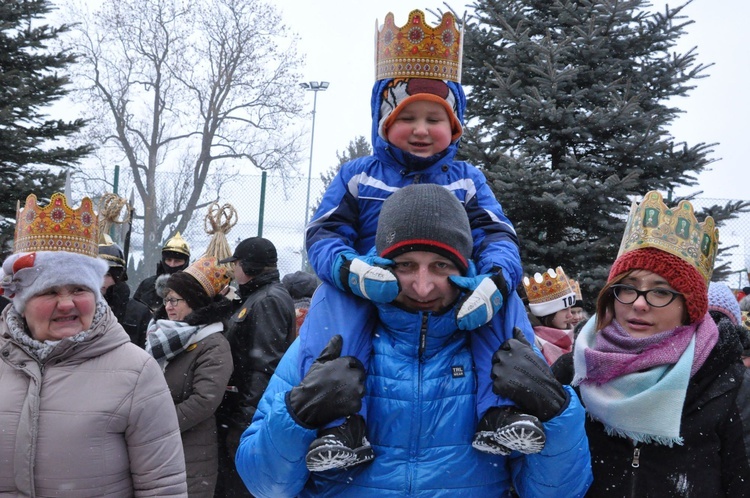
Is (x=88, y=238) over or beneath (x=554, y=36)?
beneath

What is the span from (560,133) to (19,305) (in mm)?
6477

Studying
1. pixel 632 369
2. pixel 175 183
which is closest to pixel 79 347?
pixel 632 369

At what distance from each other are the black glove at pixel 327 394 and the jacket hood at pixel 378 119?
A: 0.95 meters

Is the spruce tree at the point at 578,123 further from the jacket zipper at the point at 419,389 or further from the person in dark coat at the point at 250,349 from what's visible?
the jacket zipper at the point at 419,389

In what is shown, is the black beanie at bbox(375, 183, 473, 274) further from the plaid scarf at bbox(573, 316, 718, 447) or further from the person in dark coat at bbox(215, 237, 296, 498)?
the person in dark coat at bbox(215, 237, 296, 498)

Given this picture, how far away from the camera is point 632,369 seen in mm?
2625

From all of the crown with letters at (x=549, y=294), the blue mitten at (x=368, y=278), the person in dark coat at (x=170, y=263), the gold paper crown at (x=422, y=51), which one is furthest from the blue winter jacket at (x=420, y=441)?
the person in dark coat at (x=170, y=263)

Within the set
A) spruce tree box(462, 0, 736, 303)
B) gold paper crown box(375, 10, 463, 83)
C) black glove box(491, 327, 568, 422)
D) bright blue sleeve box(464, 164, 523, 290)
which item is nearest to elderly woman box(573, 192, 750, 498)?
bright blue sleeve box(464, 164, 523, 290)

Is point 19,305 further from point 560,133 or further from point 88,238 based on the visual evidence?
point 560,133

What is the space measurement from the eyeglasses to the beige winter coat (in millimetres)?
1824

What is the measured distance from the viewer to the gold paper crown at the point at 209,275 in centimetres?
516

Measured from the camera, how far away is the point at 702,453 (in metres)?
2.53

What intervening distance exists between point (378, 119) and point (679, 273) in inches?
49.5

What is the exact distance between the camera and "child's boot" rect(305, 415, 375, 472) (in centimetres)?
202
